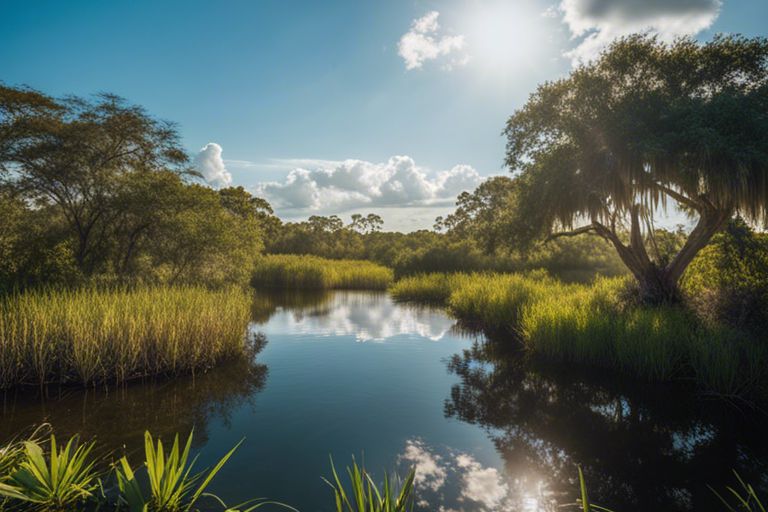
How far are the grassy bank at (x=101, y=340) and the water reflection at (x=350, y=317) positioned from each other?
18.3ft

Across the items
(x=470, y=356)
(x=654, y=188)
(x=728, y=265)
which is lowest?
(x=470, y=356)

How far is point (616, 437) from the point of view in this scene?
627 centimetres

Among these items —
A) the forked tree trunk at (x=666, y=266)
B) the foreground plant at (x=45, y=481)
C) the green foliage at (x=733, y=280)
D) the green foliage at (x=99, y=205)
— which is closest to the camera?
the foreground plant at (x=45, y=481)

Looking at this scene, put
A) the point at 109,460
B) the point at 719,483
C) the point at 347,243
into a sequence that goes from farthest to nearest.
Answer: the point at 347,243
the point at 109,460
the point at 719,483

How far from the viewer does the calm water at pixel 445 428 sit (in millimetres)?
4957

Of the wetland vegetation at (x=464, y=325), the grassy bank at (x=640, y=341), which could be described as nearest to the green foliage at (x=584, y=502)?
the wetland vegetation at (x=464, y=325)

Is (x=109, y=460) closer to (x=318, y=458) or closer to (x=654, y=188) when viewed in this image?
(x=318, y=458)

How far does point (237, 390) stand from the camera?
846 centimetres

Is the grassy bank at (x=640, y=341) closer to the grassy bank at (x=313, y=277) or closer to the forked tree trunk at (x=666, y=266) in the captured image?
the forked tree trunk at (x=666, y=266)

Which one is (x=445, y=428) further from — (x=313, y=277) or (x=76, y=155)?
(x=313, y=277)

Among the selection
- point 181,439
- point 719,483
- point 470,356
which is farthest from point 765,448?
point 181,439

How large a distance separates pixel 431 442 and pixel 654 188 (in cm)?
1001

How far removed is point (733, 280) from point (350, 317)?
14142 mm

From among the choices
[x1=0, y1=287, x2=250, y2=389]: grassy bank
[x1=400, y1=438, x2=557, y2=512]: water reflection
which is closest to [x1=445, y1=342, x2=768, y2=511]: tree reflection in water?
[x1=400, y1=438, x2=557, y2=512]: water reflection
